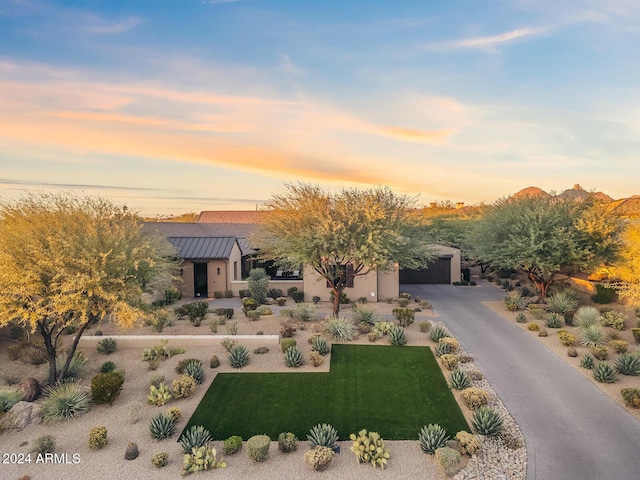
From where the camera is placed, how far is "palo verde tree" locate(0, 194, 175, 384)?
1152cm

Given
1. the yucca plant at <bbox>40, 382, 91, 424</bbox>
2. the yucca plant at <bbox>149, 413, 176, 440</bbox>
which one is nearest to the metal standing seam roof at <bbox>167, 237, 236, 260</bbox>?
the yucca plant at <bbox>40, 382, 91, 424</bbox>

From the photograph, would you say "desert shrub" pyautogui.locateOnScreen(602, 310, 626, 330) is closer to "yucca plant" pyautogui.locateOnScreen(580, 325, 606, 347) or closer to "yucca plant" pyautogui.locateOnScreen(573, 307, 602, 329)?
"yucca plant" pyautogui.locateOnScreen(573, 307, 602, 329)

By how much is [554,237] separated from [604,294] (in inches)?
193

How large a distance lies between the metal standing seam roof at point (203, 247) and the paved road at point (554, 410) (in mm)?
16939

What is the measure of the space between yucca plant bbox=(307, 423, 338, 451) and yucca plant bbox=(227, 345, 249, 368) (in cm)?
542

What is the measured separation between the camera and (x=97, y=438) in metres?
9.81

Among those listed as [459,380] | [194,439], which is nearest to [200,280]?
[194,439]

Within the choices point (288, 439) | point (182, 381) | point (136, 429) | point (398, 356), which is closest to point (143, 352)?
point (182, 381)

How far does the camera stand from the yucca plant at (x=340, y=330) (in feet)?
57.0

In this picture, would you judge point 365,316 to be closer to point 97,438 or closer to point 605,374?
point 605,374

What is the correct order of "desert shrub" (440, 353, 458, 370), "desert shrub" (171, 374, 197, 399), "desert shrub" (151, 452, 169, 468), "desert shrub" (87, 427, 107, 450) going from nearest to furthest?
"desert shrub" (151, 452, 169, 468) < "desert shrub" (87, 427, 107, 450) < "desert shrub" (171, 374, 197, 399) < "desert shrub" (440, 353, 458, 370)

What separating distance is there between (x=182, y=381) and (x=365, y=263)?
10.0 meters

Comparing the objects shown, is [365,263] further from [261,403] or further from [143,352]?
[143,352]

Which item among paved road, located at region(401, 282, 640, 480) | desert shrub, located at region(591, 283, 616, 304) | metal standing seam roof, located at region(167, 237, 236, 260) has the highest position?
metal standing seam roof, located at region(167, 237, 236, 260)
